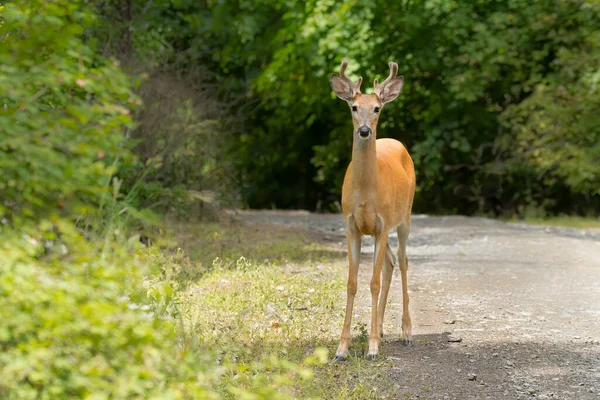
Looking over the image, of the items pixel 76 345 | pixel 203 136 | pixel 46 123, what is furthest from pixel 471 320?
pixel 203 136

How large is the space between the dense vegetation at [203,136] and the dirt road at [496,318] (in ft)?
3.40

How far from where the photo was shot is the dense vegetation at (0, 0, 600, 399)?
14.6ft

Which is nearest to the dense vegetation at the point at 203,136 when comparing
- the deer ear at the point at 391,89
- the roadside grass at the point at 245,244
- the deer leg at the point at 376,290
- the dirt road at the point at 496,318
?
the roadside grass at the point at 245,244

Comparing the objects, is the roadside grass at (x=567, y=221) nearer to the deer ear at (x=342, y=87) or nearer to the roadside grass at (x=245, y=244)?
the roadside grass at (x=245, y=244)

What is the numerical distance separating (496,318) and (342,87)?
2.61 metres

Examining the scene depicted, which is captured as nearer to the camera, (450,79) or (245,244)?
(245,244)

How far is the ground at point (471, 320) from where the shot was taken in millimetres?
6996

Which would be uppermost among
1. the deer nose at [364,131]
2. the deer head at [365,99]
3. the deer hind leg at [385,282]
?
the deer head at [365,99]

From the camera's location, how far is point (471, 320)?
9219 millimetres

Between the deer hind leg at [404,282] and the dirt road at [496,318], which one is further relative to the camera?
the deer hind leg at [404,282]

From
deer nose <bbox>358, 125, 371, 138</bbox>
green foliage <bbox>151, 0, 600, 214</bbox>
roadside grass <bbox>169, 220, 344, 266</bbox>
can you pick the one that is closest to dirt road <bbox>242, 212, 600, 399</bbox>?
roadside grass <bbox>169, 220, 344, 266</bbox>

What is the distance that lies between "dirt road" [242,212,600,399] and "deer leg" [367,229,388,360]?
132 millimetres

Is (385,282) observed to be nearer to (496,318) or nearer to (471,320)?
(471,320)

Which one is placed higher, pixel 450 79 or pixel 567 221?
pixel 450 79
